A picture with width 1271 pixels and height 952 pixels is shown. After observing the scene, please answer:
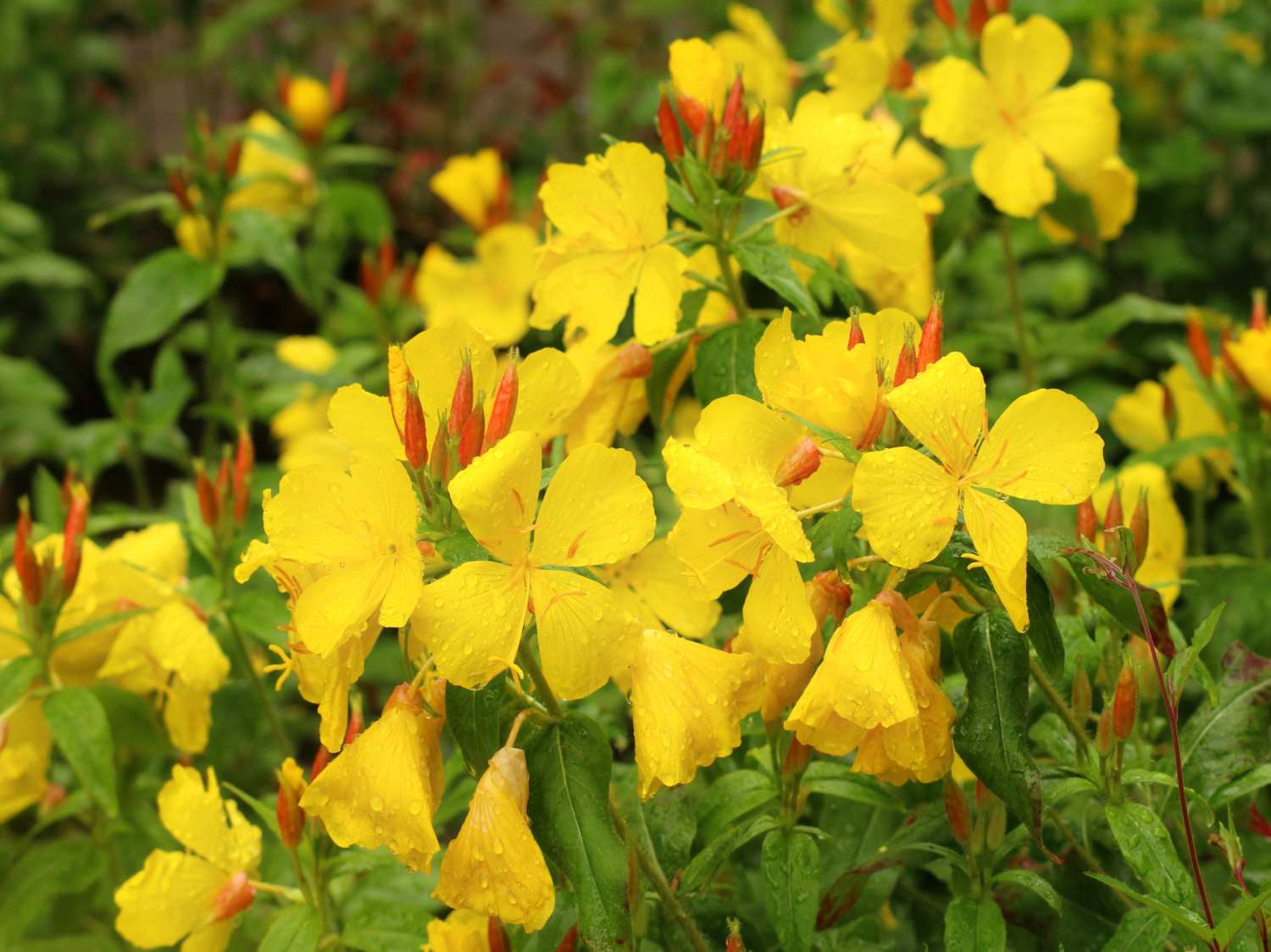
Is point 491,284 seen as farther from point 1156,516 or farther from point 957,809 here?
point 957,809

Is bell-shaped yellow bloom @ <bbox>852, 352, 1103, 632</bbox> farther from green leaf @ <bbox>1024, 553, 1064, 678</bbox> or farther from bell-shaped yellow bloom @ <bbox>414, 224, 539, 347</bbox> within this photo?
bell-shaped yellow bloom @ <bbox>414, 224, 539, 347</bbox>

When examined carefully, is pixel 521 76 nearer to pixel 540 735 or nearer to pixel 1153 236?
pixel 1153 236

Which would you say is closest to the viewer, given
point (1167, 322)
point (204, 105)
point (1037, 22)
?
point (1037, 22)

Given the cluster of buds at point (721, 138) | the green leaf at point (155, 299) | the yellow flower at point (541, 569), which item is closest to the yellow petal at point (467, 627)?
the yellow flower at point (541, 569)

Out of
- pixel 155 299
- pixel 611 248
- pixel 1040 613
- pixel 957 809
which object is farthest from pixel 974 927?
pixel 155 299

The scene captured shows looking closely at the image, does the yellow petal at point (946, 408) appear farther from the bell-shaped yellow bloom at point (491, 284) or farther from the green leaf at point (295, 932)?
the bell-shaped yellow bloom at point (491, 284)

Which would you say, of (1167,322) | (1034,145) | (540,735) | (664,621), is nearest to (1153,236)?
(1167,322)
